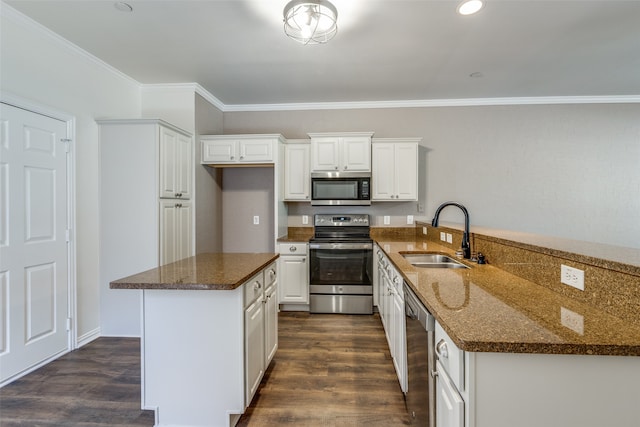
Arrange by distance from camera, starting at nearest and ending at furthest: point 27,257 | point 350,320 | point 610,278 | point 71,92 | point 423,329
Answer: point 610,278, point 423,329, point 27,257, point 71,92, point 350,320

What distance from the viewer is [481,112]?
3793 millimetres

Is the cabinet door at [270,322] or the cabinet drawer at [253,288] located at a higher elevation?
the cabinet drawer at [253,288]

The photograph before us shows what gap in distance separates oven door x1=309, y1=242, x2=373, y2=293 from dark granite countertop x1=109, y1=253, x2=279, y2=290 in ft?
4.10

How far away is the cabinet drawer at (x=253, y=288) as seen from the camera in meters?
1.62

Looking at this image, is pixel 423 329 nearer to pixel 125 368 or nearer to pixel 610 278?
pixel 610 278

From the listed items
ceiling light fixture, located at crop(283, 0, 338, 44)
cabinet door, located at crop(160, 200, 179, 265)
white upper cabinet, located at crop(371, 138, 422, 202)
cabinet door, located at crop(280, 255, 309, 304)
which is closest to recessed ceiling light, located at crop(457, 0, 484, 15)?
ceiling light fixture, located at crop(283, 0, 338, 44)

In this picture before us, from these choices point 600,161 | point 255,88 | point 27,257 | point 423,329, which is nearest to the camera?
Answer: point 423,329

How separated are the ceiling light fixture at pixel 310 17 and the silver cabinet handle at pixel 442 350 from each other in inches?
77.8

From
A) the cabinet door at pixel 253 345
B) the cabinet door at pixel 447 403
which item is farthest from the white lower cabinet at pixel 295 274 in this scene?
the cabinet door at pixel 447 403

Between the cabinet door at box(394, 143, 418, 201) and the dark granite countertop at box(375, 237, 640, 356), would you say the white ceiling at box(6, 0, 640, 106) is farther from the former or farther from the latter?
the dark granite countertop at box(375, 237, 640, 356)

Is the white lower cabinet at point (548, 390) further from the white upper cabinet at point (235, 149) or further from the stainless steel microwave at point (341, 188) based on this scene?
the white upper cabinet at point (235, 149)

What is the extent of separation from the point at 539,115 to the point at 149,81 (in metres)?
4.86

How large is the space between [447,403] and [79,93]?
359cm

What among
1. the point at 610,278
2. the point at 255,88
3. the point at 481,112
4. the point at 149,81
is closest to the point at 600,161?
the point at 481,112
